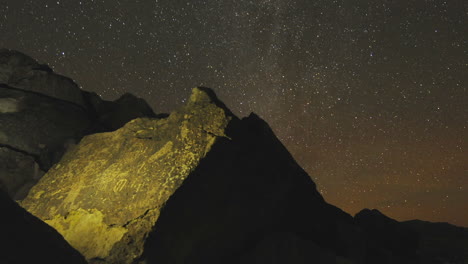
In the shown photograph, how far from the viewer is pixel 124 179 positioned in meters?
4.77

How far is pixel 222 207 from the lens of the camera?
179 inches

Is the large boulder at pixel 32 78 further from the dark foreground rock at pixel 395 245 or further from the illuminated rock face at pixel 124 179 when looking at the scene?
the dark foreground rock at pixel 395 245

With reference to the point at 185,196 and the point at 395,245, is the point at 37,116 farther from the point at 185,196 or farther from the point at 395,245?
the point at 395,245

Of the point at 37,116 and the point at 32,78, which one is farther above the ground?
the point at 32,78

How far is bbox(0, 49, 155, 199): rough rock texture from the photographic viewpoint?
20.6 feet

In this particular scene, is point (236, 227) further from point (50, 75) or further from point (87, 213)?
point (50, 75)

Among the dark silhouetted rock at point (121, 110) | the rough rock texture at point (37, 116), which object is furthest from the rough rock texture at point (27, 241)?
the dark silhouetted rock at point (121, 110)

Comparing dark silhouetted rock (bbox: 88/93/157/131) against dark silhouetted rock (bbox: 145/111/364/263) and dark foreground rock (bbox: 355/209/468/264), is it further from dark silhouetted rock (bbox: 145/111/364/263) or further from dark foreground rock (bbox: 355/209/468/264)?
dark foreground rock (bbox: 355/209/468/264)

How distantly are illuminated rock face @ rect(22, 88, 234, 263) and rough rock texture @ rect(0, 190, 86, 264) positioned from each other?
3.95ft

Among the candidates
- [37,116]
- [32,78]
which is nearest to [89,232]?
[37,116]

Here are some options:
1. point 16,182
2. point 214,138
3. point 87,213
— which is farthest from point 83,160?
point 214,138

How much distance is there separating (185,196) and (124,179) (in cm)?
98

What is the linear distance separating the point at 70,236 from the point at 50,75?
3996 mm

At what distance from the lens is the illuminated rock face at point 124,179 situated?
4.26 metres
